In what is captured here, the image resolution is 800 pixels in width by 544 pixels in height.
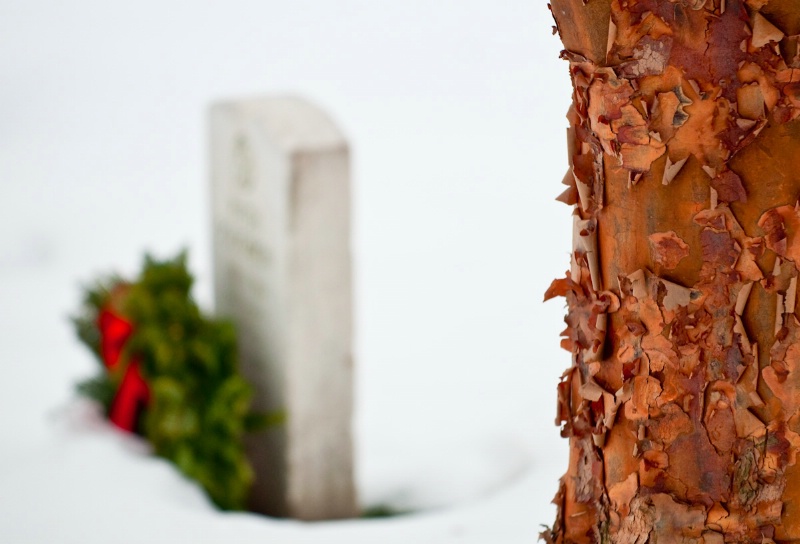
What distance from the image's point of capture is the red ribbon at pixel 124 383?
2.15m

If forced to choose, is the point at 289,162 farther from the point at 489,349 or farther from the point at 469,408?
the point at 489,349

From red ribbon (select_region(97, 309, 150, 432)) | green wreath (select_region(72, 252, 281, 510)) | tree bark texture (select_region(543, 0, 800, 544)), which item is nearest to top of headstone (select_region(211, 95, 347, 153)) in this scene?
green wreath (select_region(72, 252, 281, 510))

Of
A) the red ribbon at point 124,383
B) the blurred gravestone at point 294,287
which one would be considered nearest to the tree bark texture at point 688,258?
the blurred gravestone at point 294,287

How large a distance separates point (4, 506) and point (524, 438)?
114cm

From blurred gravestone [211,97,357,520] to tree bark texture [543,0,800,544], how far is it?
48.0 inches

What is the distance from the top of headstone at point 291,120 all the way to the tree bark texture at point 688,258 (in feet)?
4.00

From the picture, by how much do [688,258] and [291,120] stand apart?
4.68 feet

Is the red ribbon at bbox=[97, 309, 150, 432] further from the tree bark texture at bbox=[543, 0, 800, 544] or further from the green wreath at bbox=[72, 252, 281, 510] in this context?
the tree bark texture at bbox=[543, 0, 800, 544]

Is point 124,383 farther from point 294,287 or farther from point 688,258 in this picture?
point 688,258

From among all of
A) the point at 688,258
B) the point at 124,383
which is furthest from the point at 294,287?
the point at 688,258

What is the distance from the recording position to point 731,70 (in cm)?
72

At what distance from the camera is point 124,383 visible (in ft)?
7.09

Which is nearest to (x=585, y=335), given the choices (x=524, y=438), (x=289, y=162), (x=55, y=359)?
(x=289, y=162)

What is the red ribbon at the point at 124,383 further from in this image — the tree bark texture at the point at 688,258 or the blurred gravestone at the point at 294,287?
the tree bark texture at the point at 688,258
